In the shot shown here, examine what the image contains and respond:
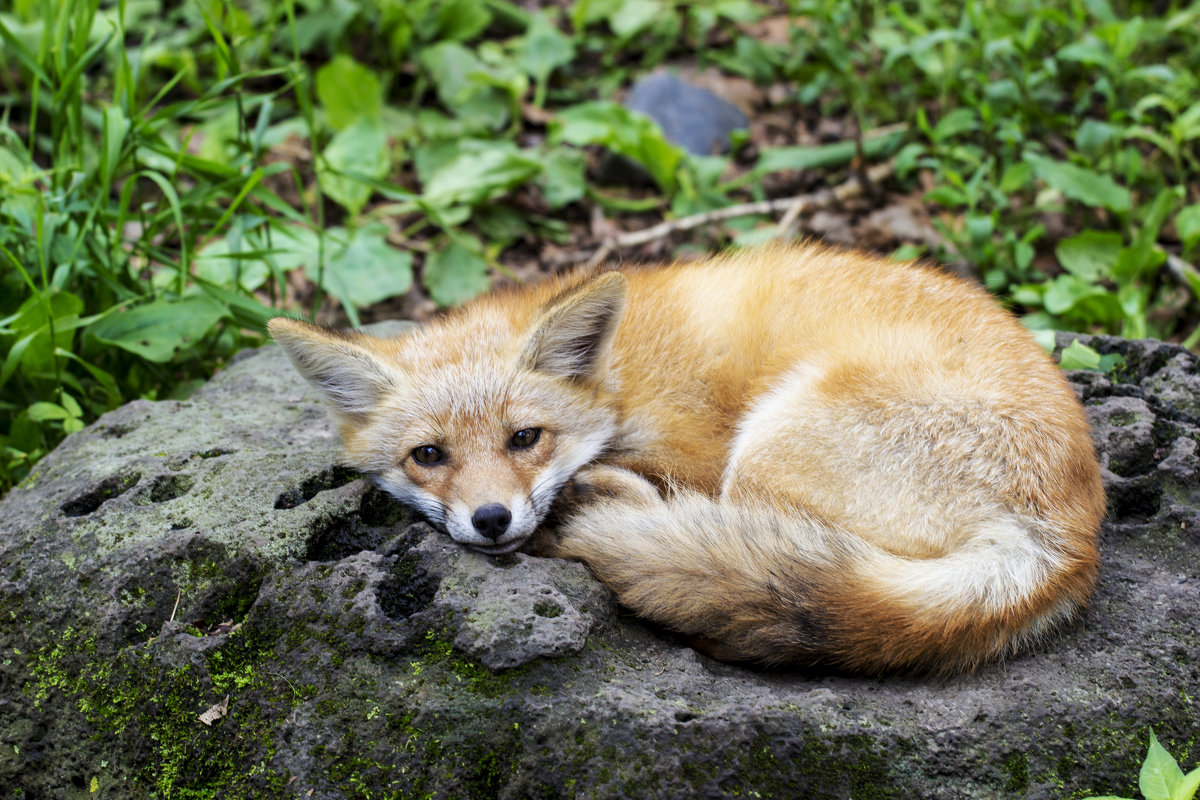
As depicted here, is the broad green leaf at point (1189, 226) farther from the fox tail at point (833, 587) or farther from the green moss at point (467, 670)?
the green moss at point (467, 670)

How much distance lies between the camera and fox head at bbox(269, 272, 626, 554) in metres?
3.18

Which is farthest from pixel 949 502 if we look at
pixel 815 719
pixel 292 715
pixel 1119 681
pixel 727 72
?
pixel 727 72

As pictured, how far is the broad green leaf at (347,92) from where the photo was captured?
6.90 meters

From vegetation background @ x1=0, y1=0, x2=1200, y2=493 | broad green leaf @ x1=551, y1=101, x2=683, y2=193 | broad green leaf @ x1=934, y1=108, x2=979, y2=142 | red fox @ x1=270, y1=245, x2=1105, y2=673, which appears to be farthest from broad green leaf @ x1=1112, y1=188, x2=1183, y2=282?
broad green leaf @ x1=551, y1=101, x2=683, y2=193

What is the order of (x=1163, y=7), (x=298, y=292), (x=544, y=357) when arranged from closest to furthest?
(x=544, y=357) < (x=298, y=292) < (x=1163, y=7)

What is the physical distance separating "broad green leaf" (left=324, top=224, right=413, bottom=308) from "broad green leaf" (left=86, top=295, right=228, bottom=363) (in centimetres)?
147

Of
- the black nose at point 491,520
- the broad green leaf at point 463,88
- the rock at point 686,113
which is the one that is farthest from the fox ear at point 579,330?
the broad green leaf at point 463,88

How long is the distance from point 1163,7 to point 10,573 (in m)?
8.97

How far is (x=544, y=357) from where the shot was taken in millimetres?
3457

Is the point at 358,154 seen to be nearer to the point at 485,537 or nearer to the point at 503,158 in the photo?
the point at 503,158

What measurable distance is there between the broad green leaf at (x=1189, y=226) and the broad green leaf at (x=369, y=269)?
4929mm

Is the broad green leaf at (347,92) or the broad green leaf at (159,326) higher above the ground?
the broad green leaf at (347,92)

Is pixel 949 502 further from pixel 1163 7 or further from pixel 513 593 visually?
pixel 1163 7

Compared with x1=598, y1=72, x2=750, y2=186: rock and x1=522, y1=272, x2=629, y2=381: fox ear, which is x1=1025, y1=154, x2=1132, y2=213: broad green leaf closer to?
x1=598, y1=72, x2=750, y2=186: rock
